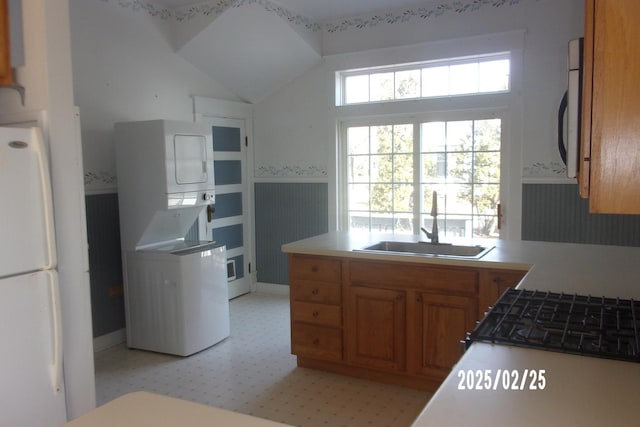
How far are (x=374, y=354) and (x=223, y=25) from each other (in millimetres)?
2796

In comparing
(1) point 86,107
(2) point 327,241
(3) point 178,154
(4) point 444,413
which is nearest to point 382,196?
(2) point 327,241

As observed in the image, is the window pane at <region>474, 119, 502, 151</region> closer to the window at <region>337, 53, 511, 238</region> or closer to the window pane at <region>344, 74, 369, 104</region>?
the window at <region>337, 53, 511, 238</region>

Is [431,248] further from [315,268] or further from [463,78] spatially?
[463,78]

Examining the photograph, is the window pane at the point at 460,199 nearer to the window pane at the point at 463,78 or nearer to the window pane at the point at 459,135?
the window pane at the point at 459,135

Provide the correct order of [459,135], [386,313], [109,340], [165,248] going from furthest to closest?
[459,135], [109,340], [165,248], [386,313]

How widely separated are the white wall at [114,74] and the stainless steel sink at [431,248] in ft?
6.80

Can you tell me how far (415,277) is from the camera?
300 centimetres

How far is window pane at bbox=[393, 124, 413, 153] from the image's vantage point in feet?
15.6

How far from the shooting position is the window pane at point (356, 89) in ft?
16.3

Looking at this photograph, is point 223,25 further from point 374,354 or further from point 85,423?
point 85,423

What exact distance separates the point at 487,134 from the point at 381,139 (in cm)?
94

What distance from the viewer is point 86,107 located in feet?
12.4

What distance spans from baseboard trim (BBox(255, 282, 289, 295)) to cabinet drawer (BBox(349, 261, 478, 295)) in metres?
2.31
